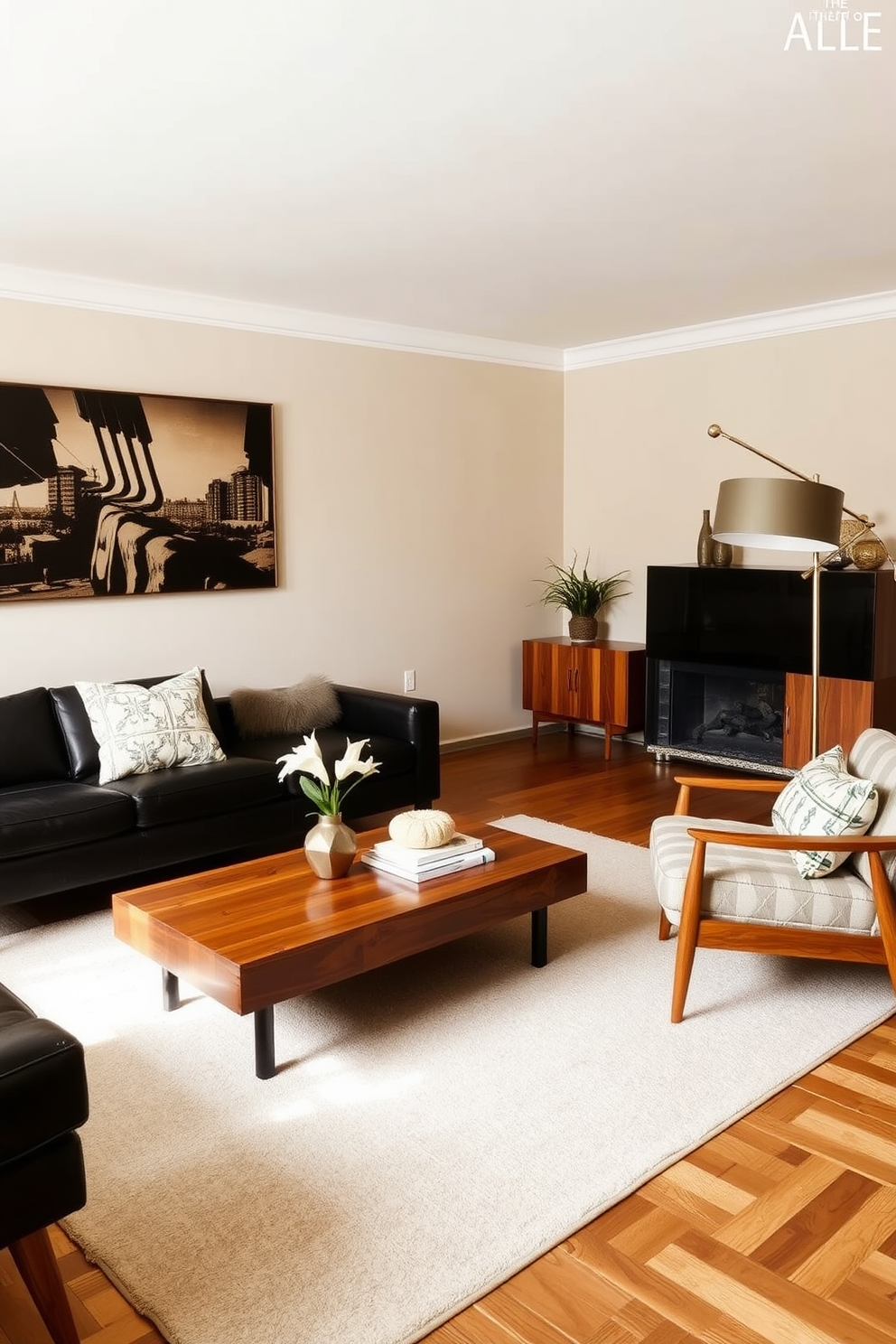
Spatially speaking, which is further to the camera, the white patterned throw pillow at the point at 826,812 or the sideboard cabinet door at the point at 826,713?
the sideboard cabinet door at the point at 826,713

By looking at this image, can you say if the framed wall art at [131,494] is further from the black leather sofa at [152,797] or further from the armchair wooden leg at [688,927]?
the armchair wooden leg at [688,927]

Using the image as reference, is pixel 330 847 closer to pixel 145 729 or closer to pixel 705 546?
pixel 145 729

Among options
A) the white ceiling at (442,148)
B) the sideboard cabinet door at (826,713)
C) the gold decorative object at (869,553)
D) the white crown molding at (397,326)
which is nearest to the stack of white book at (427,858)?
the white ceiling at (442,148)

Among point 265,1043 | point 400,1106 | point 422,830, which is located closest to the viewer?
point 400,1106

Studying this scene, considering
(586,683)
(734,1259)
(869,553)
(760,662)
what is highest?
(869,553)

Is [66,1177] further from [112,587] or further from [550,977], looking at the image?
[112,587]

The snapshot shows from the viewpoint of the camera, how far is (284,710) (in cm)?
495

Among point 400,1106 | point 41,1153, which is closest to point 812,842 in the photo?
point 400,1106

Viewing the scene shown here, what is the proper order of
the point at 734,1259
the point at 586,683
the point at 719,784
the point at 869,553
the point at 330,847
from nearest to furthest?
the point at 734,1259 → the point at 330,847 → the point at 719,784 → the point at 869,553 → the point at 586,683

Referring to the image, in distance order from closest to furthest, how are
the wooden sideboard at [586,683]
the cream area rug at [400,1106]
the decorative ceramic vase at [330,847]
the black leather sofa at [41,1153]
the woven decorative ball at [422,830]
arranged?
the black leather sofa at [41,1153], the cream area rug at [400,1106], the decorative ceramic vase at [330,847], the woven decorative ball at [422,830], the wooden sideboard at [586,683]

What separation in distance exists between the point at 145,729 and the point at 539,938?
1.86 metres

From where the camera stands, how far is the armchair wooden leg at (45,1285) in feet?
5.67

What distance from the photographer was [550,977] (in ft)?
10.7

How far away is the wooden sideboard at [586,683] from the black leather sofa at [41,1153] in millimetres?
4811
